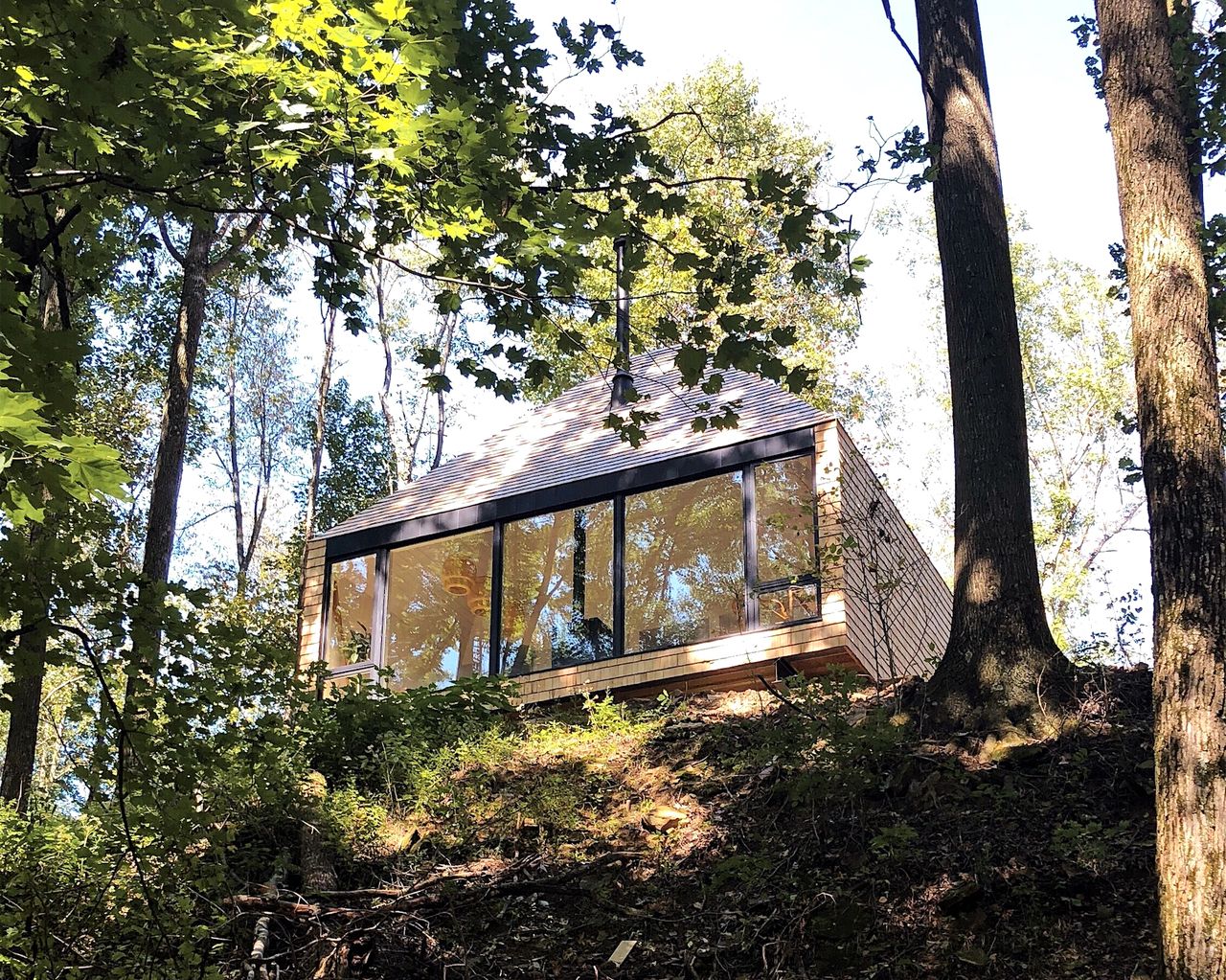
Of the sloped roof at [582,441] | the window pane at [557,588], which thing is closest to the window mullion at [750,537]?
the sloped roof at [582,441]

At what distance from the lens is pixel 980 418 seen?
8086mm

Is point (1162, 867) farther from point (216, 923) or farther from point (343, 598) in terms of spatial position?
point (343, 598)

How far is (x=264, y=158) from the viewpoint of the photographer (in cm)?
504

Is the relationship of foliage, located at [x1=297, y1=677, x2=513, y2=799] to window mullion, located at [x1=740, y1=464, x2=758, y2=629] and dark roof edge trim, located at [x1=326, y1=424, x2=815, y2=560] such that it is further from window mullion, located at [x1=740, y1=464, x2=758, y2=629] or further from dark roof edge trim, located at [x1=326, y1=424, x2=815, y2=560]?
dark roof edge trim, located at [x1=326, y1=424, x2=815, y2=560]

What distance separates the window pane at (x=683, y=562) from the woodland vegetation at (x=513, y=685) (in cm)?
215

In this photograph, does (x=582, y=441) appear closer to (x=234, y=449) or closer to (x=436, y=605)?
(x=436, y=605)

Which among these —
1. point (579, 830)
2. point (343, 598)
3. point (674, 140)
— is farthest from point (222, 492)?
point (579, 830)

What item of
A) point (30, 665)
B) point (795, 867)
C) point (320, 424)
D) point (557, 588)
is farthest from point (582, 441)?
point (320, 424)

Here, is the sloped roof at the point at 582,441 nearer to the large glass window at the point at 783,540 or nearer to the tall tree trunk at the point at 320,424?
the large glass window at the point at 783,540

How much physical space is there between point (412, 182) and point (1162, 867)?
439 centimetres

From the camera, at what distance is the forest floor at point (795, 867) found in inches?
209

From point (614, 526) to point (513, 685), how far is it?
3.06 metres

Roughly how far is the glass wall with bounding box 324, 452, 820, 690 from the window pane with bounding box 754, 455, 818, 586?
0.04 feet

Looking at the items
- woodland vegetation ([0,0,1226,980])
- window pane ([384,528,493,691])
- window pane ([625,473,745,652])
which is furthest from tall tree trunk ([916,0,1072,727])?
window pane ([384,528,493,691])
